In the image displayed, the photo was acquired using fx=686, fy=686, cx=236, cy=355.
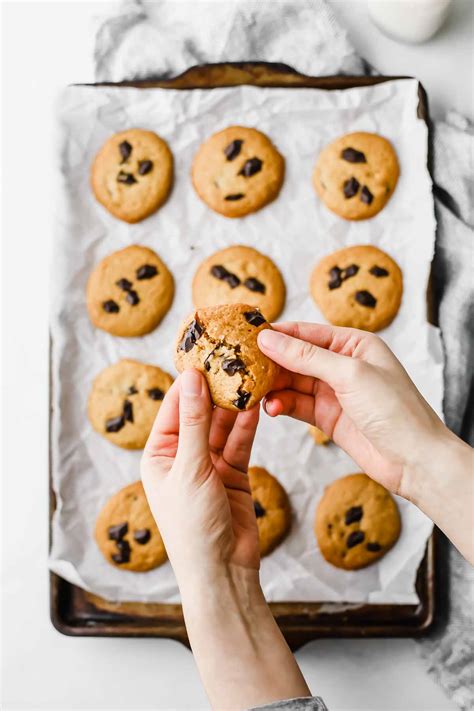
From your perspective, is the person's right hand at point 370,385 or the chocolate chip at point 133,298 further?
the chocolate chip at point 133,298

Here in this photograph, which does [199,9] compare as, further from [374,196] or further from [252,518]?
[252,518]

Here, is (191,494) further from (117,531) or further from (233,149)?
(233,149)

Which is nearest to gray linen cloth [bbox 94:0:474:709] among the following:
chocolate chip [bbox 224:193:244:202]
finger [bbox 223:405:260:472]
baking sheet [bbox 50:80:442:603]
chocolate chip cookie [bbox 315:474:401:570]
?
baking sheet [bbox 50:80:442:603]

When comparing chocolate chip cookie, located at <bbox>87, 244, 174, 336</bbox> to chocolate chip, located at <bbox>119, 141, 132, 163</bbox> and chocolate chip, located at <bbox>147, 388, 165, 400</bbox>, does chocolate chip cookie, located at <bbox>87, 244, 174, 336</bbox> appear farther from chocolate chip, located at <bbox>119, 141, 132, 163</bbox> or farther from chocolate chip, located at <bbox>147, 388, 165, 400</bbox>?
chocolate chip, located at <bbox>119, 141, 132, 163</bbox>

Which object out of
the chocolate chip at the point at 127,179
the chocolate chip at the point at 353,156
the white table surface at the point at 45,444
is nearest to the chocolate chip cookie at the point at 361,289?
the chocolate chip at the point at 353,156

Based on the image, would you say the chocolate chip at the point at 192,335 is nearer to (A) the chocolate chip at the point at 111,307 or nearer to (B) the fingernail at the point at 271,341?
(B) the fingernail at the point at 271,341

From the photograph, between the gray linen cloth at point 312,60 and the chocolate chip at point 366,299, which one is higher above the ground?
the gray linen cloth at point 312,60
